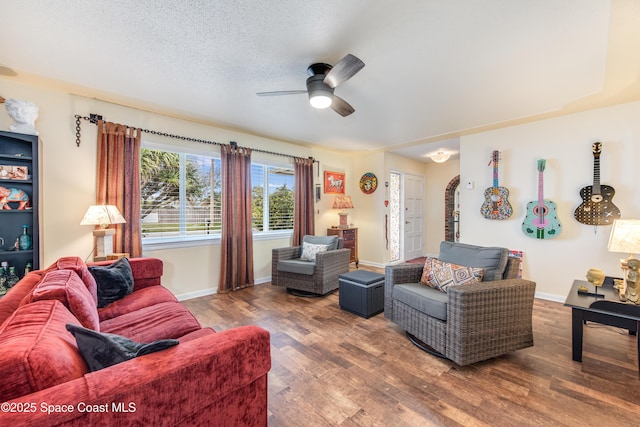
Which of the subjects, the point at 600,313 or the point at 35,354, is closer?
the point at 35,354

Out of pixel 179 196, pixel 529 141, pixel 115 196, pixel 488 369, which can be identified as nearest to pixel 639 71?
pixel 529 141

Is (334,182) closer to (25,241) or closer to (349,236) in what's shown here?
(349,236)

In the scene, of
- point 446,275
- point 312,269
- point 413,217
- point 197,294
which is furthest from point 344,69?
point 413,217

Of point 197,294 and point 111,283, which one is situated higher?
point 111,283

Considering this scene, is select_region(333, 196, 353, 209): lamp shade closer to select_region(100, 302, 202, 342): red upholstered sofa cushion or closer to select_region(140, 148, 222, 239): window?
select_region(140, 148, 222, 239): window

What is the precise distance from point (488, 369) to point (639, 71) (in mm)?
2907

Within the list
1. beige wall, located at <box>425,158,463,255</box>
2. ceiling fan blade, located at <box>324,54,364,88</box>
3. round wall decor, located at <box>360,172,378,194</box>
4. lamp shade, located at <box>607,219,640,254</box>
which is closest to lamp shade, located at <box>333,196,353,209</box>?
round wall decor, located at <box>360,172,378,194</box>

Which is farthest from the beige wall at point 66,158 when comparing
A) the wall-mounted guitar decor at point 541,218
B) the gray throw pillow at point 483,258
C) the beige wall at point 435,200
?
the beige wall at point 435,200

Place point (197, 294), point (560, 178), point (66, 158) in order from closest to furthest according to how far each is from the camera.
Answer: point (66, 158), point (560, 178), point (197, 294)

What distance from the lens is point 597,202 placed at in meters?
3.14

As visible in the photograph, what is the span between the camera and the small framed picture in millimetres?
5305

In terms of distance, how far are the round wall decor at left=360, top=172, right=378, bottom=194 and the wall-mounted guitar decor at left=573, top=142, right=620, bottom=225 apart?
303 cm

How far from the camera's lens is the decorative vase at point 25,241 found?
2.46 metres

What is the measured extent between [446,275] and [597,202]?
2.42 meters
